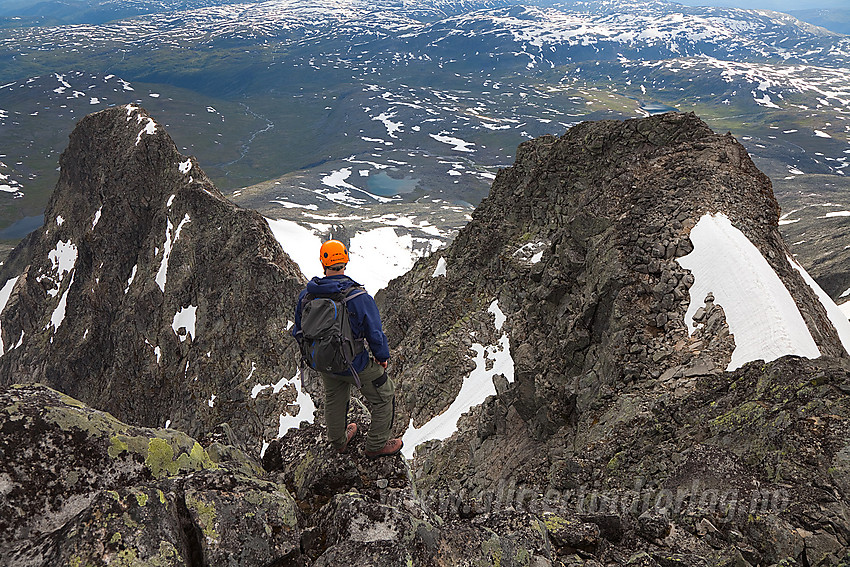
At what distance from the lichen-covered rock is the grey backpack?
2448 millimetres

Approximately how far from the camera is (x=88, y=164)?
7306 cm

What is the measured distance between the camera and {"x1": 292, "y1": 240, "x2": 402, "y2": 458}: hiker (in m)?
9.16

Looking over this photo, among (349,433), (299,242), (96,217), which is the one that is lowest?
(299,242)

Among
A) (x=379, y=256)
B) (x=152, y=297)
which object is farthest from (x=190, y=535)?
(x=379, y=256)

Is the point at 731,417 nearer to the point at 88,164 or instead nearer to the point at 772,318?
the point at 772,318

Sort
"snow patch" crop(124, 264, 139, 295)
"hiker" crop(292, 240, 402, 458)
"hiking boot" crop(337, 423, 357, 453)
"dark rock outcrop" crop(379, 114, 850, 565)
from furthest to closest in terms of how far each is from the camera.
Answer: "snow patch" crop(124, 264, 139, 295) → "hiking boot" crop(337, 423, 357, 453) → "hiker" crop(292, 240, 402, 458) → "dark rock outcrop" crop(379, 114, 850, 565)

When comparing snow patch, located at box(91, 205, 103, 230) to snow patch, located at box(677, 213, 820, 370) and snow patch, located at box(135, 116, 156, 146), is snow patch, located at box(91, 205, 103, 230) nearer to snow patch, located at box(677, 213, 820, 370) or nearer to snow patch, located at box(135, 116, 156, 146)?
snow patch, located at box(135, 116, 156, 146)

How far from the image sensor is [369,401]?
1035cm

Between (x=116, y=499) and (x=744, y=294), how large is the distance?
1682 cm

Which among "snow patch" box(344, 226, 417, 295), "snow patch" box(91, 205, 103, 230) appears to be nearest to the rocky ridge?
"snow patch" box(91, 205, 103, 230)

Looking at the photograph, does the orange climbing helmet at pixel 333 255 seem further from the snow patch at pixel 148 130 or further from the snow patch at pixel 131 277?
the snow patch at pixel 148 130

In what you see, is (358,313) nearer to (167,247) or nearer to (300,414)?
(300,414)

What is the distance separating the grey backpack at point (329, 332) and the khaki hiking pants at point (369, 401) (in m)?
0.80

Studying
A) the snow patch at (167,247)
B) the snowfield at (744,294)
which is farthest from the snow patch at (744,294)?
the snow patch at (167,247)
